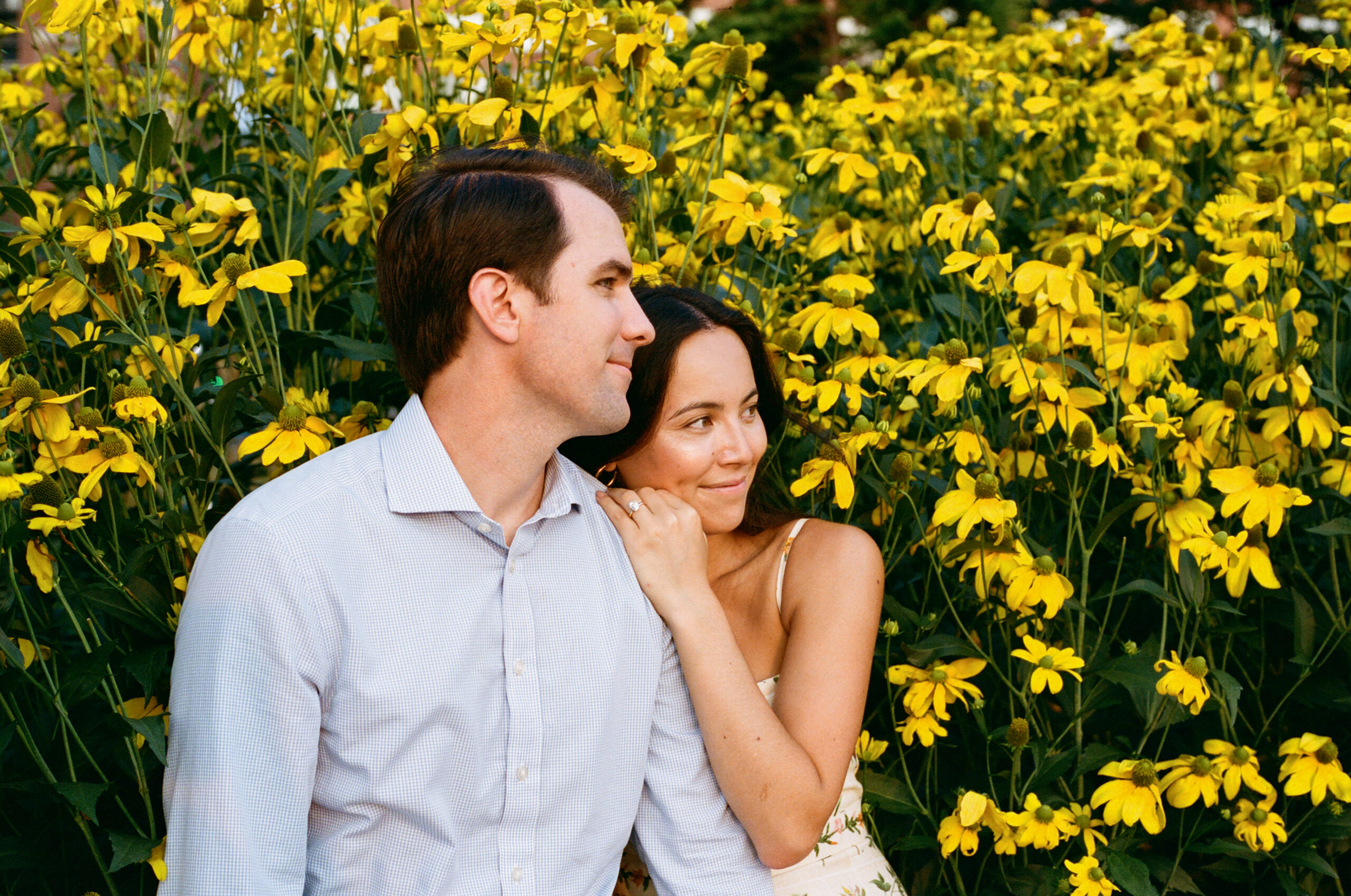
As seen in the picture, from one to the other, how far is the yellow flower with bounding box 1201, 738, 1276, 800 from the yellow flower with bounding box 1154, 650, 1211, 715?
0.10 m

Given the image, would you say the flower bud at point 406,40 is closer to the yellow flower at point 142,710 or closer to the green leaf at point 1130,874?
the yellow flower at point 142,710

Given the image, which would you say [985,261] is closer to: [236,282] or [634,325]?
[634,325]

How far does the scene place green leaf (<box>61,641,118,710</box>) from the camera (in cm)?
133

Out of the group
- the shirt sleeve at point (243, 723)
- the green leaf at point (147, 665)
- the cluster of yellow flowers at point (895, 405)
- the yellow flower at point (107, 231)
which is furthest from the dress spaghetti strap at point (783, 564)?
the yellow flower at point (107, 231)

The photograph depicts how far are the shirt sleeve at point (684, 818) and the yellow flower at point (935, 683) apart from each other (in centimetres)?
30

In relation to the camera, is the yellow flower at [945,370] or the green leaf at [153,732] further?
the yellow flower at [945,370]

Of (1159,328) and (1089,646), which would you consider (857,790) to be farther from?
(1159,328)

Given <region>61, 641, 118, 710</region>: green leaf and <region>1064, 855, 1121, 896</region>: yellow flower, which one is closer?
<region>61, 641, 118, 710</region>: green leaf

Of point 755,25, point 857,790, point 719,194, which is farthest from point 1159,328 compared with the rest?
point 755,25

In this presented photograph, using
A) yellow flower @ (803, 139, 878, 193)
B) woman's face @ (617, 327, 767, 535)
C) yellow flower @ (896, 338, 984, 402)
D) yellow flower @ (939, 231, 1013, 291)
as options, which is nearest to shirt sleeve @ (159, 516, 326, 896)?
woman's face @ (617, 327, 767, 535)

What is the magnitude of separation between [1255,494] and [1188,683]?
0.96 ft

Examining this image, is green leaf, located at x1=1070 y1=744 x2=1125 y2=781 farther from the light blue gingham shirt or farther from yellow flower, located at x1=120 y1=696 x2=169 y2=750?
yellow flower, located at x1=120 y1=696 x2=169 y2=750

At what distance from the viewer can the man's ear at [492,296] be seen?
134 centimetres

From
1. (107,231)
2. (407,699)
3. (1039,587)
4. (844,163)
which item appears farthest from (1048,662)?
(107,231)
